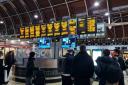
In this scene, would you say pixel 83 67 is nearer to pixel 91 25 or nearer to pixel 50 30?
pixel 91 25

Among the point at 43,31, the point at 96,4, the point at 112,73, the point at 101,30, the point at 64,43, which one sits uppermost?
the point at 96,4

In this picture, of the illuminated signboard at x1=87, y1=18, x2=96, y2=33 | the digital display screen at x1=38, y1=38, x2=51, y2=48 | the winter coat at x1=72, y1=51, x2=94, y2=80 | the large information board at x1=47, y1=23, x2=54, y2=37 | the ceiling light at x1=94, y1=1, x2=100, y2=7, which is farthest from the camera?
the ceiling light at x1=94, y1=1, x2=100, y2=7

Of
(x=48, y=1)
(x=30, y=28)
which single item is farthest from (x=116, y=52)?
(x=48, y=1)

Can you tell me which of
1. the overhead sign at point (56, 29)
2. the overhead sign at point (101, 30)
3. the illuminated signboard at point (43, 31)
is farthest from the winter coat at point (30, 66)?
the illuminated signboard at point (43, 31)

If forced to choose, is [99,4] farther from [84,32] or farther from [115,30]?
[84,32]

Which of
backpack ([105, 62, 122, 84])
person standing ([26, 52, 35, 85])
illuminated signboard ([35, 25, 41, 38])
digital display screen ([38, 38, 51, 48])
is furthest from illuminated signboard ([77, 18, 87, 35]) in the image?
backpack ([105, 62, 122, 84])

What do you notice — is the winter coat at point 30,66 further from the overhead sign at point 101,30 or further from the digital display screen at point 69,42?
the digital display screen at point 69,42

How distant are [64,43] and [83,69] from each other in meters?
8.12

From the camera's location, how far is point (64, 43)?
12.8 m

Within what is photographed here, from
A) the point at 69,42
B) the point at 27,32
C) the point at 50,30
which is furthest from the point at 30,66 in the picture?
the point at 27,32

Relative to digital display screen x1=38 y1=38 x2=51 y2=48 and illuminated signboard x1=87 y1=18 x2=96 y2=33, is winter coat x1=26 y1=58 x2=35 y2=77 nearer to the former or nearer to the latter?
illuminated signboard x1=87 y1=18 x2=96 y2=33

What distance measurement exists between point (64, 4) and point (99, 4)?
11.2 feet

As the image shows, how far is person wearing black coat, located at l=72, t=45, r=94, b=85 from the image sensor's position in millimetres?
4664

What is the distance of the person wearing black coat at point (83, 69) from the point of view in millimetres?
4664
